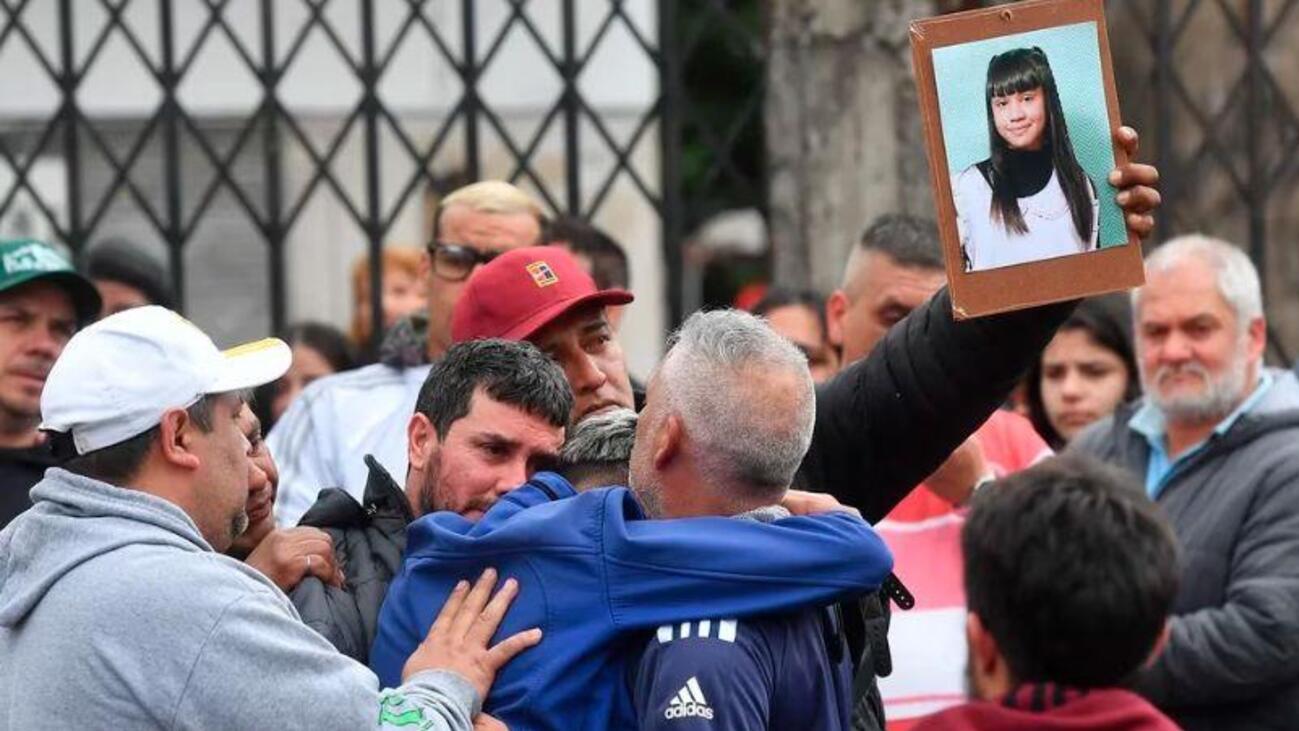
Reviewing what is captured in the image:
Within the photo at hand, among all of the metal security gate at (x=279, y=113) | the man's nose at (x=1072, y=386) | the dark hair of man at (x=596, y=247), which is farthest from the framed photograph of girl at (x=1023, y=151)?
the man's nose at (x=1072, y=386)

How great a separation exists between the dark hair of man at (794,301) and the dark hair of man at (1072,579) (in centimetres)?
352

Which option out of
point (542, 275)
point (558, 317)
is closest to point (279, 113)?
point (542, 275)

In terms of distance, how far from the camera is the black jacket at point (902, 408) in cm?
362

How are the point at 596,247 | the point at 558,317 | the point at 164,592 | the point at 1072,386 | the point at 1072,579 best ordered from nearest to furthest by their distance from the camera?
1. the point at 1072,579
2. the point at 164,592
3. the point at 558,317
4. the point at 596,247
5. the point at 1072,386

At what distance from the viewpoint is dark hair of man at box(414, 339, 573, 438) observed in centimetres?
362

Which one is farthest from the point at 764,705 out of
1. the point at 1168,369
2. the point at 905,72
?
the point at 905,72

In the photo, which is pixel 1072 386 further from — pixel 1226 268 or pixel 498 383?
pixel 498 383

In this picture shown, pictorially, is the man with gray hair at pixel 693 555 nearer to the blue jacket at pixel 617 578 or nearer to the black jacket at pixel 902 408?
the blue jacket at pixel 617 578

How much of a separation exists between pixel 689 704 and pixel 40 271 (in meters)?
2.82

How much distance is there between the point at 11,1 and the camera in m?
6.52

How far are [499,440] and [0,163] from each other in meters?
4.80

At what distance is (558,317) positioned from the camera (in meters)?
4.13

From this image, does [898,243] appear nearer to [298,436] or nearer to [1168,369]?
[1168,369]

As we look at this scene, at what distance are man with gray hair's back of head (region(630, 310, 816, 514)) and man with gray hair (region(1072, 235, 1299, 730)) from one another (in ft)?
6.60
